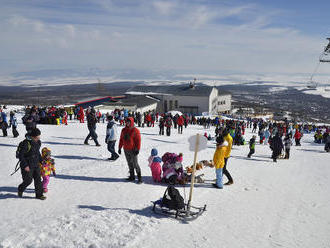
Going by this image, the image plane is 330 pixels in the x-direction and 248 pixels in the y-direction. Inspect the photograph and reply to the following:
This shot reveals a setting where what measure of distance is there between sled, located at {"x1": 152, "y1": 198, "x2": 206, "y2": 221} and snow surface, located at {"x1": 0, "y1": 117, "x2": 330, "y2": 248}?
0.37 feet

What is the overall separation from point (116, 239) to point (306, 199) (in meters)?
5.33

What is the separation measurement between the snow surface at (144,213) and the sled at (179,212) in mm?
111

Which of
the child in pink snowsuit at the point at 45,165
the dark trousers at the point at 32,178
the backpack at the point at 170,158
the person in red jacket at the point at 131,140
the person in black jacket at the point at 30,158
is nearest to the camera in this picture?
the person in black jacket at the point at 30,158

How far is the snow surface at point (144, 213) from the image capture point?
4750mm

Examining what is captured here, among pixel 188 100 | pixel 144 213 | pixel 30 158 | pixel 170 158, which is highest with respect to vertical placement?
pixel 30 158

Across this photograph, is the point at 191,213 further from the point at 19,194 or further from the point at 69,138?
the point at 69,138

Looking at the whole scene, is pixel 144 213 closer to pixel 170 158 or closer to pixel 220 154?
pixel 170 158

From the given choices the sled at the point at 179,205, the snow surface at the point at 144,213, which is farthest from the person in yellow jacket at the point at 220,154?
the sled at the point at 179,205

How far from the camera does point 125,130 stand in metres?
7.25

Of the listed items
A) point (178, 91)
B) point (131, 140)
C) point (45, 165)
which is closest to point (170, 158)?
point (131, 140)

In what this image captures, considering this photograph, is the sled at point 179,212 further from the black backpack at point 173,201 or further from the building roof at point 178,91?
the building roof at point 178,91

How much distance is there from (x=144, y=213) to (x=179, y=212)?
2.28ft

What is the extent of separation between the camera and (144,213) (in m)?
5.66

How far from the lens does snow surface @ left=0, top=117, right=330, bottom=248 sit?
475 cm
